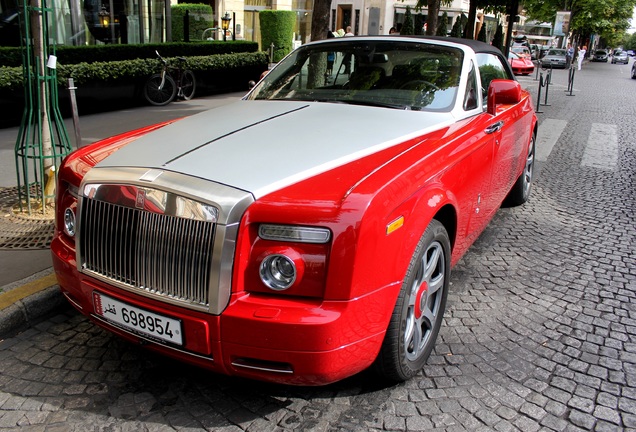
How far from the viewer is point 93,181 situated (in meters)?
2.76

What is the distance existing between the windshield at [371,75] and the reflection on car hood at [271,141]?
0.67ft

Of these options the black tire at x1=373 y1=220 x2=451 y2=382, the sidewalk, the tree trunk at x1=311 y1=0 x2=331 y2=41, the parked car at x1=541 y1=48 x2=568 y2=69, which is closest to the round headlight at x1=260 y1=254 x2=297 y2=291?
the black tire at x1=373 y1=220 x2=451 y2=382

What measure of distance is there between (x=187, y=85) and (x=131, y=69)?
1.77 metres

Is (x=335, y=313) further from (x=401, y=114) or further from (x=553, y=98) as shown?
(x=553, y=98)

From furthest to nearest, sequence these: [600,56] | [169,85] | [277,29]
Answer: [600,56] < [277,29] < [169,85]

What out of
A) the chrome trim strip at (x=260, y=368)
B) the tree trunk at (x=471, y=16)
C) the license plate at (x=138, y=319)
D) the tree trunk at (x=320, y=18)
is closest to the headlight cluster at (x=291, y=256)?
the chrome trim strip at (x=260, y=368)

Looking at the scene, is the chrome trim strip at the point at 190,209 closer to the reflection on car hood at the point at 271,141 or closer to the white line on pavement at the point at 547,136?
the reflection on car hood at the point at 271,141

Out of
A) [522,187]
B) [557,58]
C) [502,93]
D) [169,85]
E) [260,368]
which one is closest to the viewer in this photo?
[260,368]

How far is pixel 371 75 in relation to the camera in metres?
4.29

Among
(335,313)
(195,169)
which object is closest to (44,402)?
(195,169)

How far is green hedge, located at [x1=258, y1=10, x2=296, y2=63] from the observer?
23.5 m

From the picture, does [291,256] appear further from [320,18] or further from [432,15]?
[432,15]

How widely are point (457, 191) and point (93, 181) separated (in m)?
1.96

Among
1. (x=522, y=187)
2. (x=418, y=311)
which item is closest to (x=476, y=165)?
(x=418, y=311)
